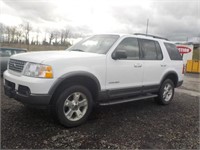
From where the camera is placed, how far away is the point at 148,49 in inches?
206

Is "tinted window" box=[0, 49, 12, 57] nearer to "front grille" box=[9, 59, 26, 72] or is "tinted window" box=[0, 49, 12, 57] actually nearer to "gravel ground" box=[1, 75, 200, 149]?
"gravel ground" box=[1, 75, 200, 149]

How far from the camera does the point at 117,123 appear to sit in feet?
13.2

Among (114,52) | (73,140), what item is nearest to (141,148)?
(73,140)

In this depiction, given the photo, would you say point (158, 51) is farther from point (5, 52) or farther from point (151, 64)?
point (5, 52)

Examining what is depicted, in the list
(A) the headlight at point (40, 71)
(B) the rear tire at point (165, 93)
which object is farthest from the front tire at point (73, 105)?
(B) the rear tire at point (165, 93)

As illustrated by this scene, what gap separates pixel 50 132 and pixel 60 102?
1.79 feet

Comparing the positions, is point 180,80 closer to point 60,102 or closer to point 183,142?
point 183,142

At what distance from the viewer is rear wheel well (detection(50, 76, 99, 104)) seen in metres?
3.55

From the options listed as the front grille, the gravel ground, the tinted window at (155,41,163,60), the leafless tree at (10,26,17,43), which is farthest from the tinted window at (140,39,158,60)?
the leafless tree at (10,26,17,43)

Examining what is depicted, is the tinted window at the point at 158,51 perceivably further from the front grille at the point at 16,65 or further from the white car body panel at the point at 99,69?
the front grille at the point at 16,65

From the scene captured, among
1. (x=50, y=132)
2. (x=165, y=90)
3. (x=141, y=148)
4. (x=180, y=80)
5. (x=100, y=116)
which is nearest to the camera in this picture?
(x=141, y=148)

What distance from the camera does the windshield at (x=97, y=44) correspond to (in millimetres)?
4344

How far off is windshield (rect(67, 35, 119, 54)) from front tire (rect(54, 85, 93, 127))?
3.36ft

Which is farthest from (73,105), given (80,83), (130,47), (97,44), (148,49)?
(148,49)
